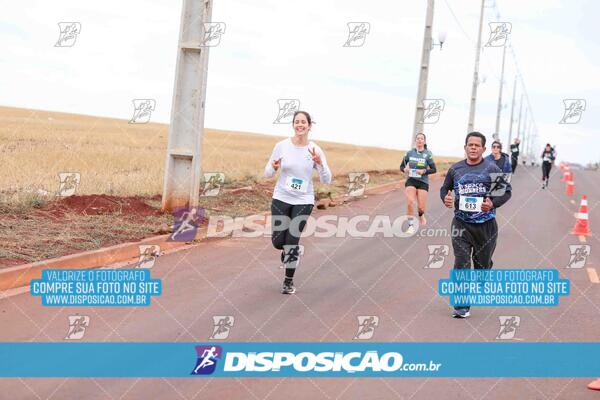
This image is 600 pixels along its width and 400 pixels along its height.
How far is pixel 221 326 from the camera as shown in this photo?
7.89m

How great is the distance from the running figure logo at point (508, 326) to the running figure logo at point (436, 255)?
10.8 feet

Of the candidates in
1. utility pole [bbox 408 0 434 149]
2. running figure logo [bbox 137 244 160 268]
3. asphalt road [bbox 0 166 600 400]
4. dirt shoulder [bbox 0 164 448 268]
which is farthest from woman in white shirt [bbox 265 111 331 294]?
utility pole [bbox 408 0 434 149]

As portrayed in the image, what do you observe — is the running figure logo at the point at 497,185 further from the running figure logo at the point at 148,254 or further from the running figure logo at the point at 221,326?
the running figure logo at the point at 148,254

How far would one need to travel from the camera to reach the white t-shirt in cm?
955

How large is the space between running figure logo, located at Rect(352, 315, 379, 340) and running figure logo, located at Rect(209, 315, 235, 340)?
1.17 metres

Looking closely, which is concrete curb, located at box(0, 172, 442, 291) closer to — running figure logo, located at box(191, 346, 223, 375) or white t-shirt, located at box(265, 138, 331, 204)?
white t-shirt, located at box(265, 138, 331, 204)

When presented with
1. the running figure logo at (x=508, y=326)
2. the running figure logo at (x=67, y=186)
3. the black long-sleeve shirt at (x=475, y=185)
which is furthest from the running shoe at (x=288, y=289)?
the running figure logo at (x=67, y=186)

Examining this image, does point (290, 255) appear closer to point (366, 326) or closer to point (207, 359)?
point (366, 326)

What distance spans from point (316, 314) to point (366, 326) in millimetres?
685

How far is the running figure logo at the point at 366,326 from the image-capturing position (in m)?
7.68

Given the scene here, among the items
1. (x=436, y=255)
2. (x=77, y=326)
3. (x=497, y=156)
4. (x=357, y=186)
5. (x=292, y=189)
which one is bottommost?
(x=77, y=326)
